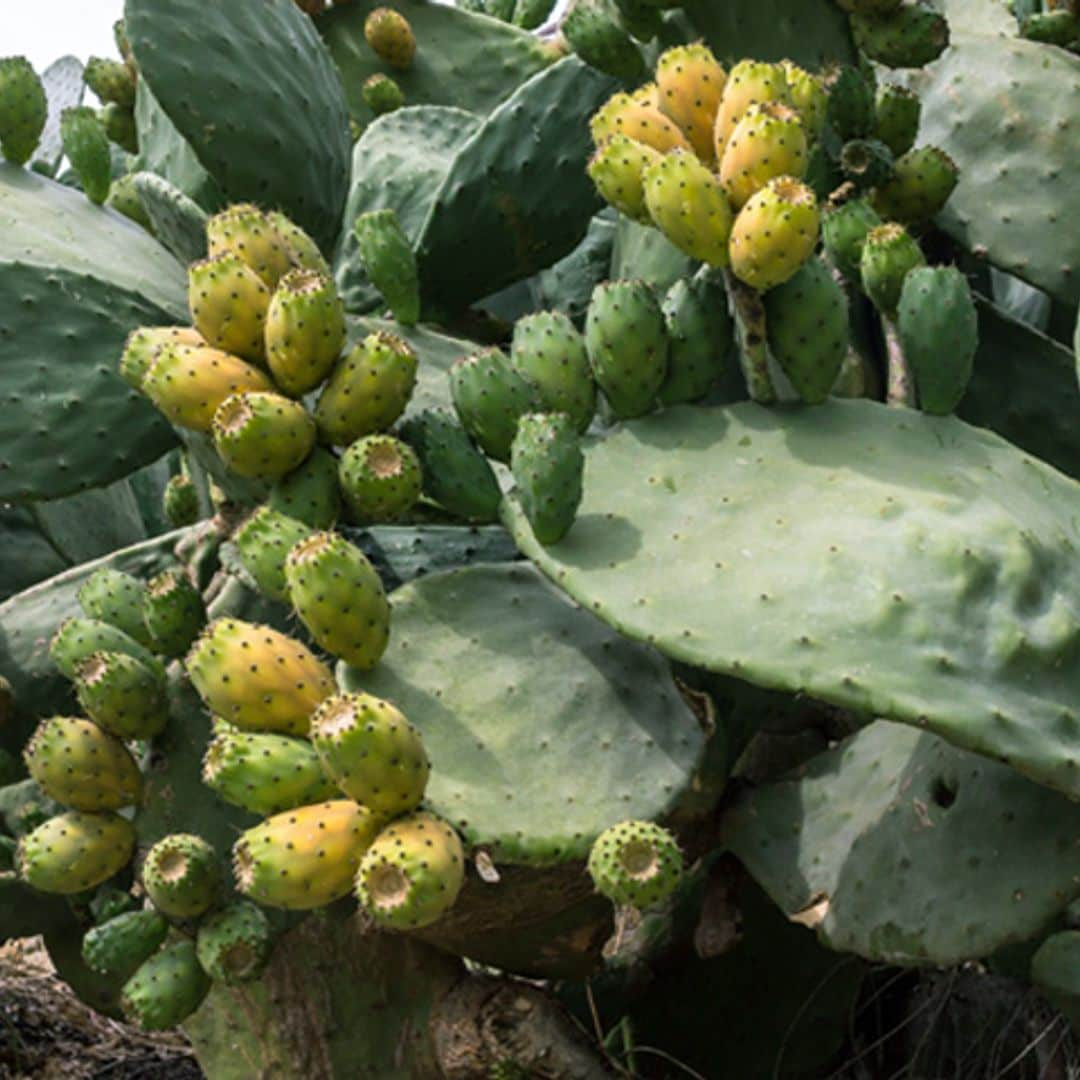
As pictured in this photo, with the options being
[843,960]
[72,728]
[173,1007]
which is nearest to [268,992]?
[173,1007]

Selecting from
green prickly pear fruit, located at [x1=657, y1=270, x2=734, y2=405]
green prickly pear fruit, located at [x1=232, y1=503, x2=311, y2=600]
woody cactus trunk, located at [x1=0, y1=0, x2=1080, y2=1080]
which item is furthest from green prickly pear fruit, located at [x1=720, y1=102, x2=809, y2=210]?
green prickly pear fruit, located at [x1=232, y1=503, x2=311, y2=600]

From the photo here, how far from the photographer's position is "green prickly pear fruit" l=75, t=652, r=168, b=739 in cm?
158

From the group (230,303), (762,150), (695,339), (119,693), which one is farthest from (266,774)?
(762,150)

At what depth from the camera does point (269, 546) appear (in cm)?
144

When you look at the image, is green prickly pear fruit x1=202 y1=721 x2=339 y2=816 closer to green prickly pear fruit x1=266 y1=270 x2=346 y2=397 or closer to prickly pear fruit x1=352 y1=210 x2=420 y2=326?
green prickly pear fruit x1=266 y1=270 x2=346 y2=397

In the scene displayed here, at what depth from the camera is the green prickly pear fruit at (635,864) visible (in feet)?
4.29

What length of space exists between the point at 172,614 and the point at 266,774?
1.23ft

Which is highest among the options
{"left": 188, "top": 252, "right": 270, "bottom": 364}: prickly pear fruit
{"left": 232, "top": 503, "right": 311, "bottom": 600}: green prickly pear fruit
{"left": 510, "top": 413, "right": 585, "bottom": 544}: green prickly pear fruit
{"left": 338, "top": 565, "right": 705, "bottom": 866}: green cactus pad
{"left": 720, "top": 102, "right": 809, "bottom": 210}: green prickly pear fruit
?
{"left": 720, "top": 102, "right": 809, "bottom": 210}: green prickly pear fruit

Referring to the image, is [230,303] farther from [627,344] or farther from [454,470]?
[627,344]

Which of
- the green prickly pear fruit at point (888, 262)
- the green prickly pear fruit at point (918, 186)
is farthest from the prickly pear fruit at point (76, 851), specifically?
the green prickly pear fruit at point (918, 186)

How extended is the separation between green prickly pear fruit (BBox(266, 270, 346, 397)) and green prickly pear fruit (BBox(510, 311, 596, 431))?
17 centimetres

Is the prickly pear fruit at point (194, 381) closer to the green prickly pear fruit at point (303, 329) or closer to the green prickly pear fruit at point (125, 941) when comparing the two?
the green prickly pear fruit at point (303, 329)

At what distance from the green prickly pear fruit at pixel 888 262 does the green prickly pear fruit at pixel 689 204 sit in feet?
0.63

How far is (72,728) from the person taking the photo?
1595 millimetres
